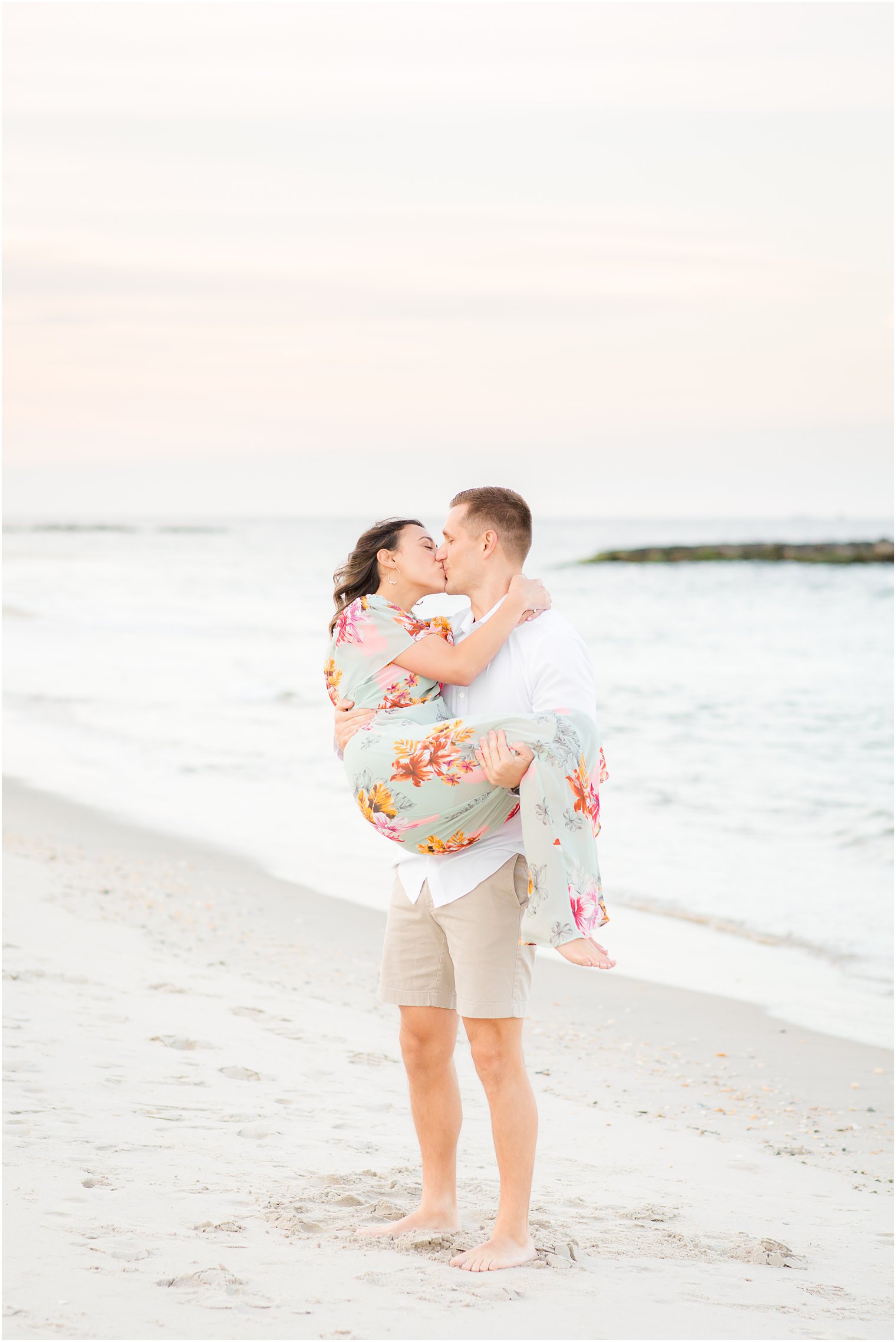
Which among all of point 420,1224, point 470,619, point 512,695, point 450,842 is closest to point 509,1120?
point 420,1224

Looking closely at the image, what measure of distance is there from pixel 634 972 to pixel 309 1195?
3530mm

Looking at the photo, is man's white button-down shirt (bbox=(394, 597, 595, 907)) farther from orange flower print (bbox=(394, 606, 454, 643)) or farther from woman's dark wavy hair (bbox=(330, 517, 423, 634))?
woman's dark wavy hair (bbox=(330, 517, 423, 634))

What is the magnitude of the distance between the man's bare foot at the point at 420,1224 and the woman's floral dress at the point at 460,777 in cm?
90

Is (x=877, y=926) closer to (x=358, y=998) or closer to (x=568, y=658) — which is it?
(x=358, y=998)

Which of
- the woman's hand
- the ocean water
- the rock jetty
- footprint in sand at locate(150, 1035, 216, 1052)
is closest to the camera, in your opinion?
the woman's hand

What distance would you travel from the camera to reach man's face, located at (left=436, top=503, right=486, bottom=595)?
347 cm

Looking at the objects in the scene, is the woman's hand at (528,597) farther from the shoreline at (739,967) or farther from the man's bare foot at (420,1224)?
the shoreline at (739,967)

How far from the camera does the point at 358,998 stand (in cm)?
612

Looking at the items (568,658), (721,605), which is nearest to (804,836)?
(568,658)

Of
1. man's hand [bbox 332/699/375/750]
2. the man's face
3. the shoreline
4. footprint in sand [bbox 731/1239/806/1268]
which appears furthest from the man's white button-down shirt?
the shoreline

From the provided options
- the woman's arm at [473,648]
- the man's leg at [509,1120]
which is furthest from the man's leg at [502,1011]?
the woman's arm at [473,648]

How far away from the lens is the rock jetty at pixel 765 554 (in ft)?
207

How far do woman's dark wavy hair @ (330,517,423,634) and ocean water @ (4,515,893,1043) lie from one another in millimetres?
3903

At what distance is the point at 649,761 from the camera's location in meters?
13.5
